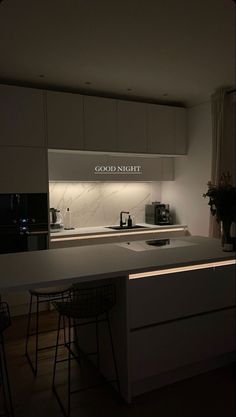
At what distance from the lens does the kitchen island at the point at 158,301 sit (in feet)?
7.25

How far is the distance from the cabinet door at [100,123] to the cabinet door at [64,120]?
97mm

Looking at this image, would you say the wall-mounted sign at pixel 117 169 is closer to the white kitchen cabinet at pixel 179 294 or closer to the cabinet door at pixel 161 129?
the cabinet door at pixel 161 129

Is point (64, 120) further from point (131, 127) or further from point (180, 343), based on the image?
point (180, 343)

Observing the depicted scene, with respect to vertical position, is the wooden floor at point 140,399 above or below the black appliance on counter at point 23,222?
below

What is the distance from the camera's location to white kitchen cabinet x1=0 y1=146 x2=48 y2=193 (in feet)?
12.1

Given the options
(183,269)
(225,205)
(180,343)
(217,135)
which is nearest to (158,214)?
(217,135)

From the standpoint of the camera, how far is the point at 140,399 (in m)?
2.31

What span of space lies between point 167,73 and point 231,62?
67 centimetres

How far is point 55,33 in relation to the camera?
264 centimetres

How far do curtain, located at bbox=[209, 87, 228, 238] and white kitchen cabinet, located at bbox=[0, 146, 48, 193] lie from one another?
2171 mm

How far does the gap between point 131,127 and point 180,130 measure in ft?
2.80

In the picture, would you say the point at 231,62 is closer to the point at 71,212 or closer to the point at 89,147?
the point at 89,147

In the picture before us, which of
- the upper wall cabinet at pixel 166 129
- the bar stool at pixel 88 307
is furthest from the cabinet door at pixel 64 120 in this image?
the bar stool at pixel 88 307

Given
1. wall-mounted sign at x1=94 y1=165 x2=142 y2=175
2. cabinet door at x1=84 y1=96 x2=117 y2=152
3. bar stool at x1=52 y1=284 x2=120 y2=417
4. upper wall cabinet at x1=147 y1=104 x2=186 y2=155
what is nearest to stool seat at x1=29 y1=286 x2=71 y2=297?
bar stool at x1=52 y1=284 x2=120 y2=417
